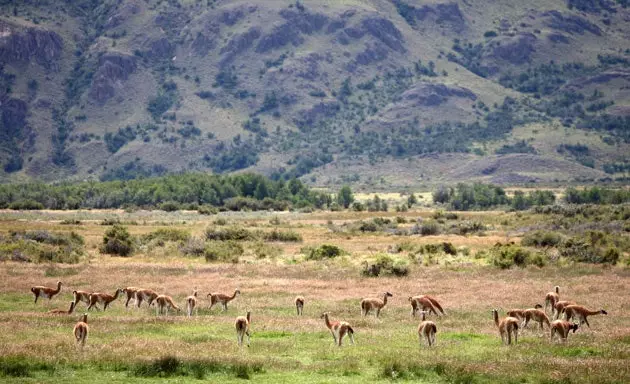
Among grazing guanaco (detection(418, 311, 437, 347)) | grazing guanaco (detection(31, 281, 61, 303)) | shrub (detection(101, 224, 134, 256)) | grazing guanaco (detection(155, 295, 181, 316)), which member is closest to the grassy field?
grazing guanaco (detection(418, 311, 437, 347))

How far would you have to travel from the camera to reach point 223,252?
52875mm

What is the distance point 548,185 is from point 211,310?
17828cm

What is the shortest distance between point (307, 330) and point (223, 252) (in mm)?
27484

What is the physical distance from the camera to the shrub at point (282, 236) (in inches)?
2753

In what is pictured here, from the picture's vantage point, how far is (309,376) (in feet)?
64.8

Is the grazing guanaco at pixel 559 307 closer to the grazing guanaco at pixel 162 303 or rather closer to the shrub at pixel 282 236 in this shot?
the grazing guanaco at pixel 162 303

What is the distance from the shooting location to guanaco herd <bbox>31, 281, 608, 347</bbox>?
22766 millimetres

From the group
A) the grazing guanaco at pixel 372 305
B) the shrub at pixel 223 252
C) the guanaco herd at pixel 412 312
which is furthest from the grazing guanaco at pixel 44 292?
the shrub at pixel 223 252

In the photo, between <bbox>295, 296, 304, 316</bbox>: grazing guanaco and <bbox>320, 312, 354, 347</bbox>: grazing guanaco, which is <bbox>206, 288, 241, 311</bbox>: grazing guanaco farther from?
<bbox>320, 312, 354, 347</bbox>: grazing guanaco

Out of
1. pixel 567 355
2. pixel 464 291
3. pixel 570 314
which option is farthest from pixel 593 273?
pixel 567 355

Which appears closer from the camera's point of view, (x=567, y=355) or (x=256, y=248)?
(x=567, y=355)

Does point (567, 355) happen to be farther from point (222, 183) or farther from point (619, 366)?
point (222, 183)

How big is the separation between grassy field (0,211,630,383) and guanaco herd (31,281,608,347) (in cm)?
40

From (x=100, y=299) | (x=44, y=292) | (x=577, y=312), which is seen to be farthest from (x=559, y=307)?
(x=44, y=292)
